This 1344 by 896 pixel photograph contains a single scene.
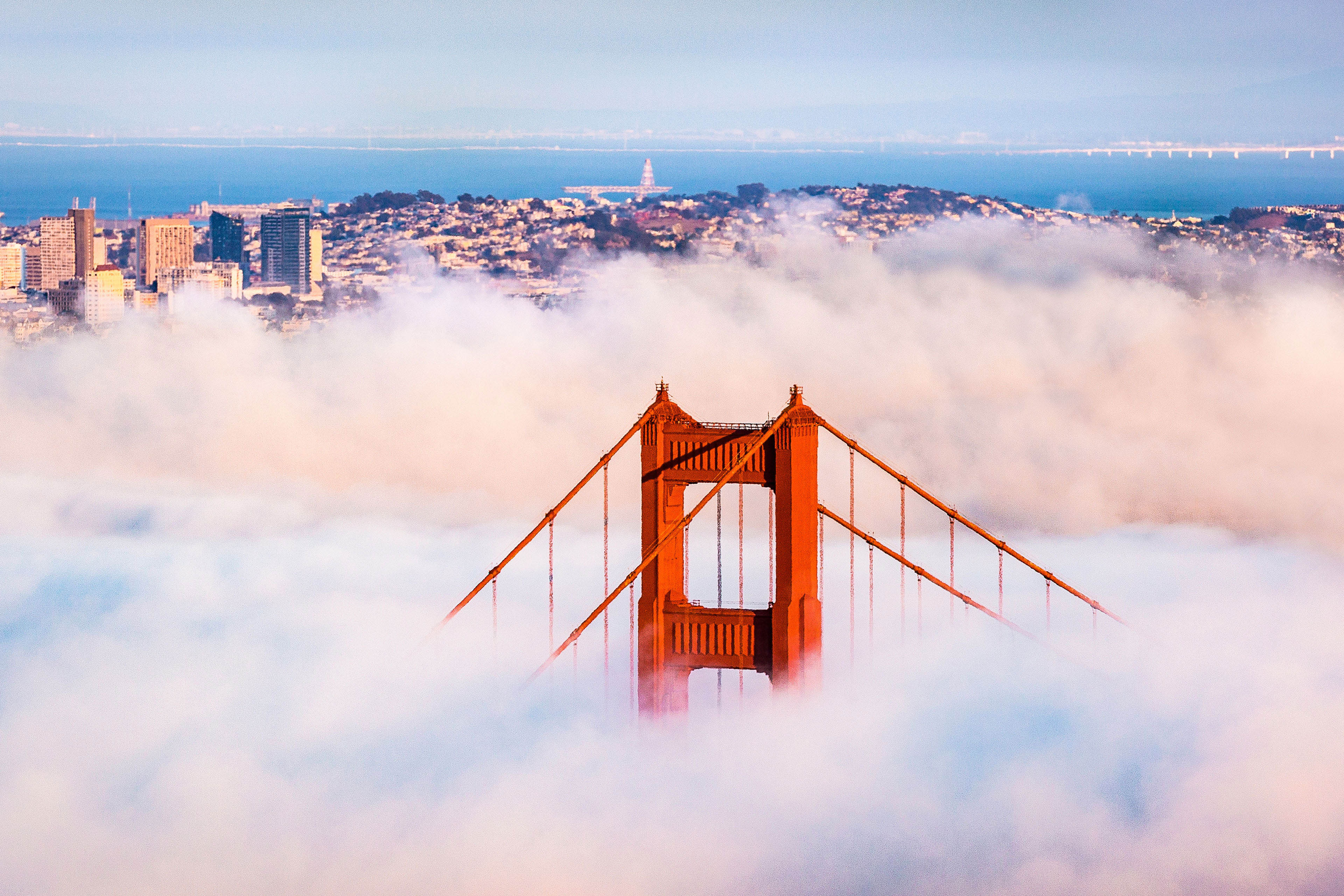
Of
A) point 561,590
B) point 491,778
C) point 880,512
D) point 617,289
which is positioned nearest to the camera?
point 491,778

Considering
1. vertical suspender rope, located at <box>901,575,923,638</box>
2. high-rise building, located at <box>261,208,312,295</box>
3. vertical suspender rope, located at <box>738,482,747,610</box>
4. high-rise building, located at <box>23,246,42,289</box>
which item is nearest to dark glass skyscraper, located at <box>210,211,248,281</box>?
high-rise building, located at <box>261,208,312,295</box>

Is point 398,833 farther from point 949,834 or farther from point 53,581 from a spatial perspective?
point 53,581

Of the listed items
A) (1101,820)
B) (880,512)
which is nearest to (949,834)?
(1101,820)

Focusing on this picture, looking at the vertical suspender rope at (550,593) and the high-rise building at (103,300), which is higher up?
the high-rise building at (103,300)

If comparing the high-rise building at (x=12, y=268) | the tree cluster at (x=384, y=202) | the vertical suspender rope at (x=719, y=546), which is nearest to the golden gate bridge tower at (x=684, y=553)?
the vertical suspender rope at (x=719, y=546)

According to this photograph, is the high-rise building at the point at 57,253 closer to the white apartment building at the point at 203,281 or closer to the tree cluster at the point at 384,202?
the white apartment building at the point at 203,281

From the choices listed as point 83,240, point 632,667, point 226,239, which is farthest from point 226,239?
point 632,667
